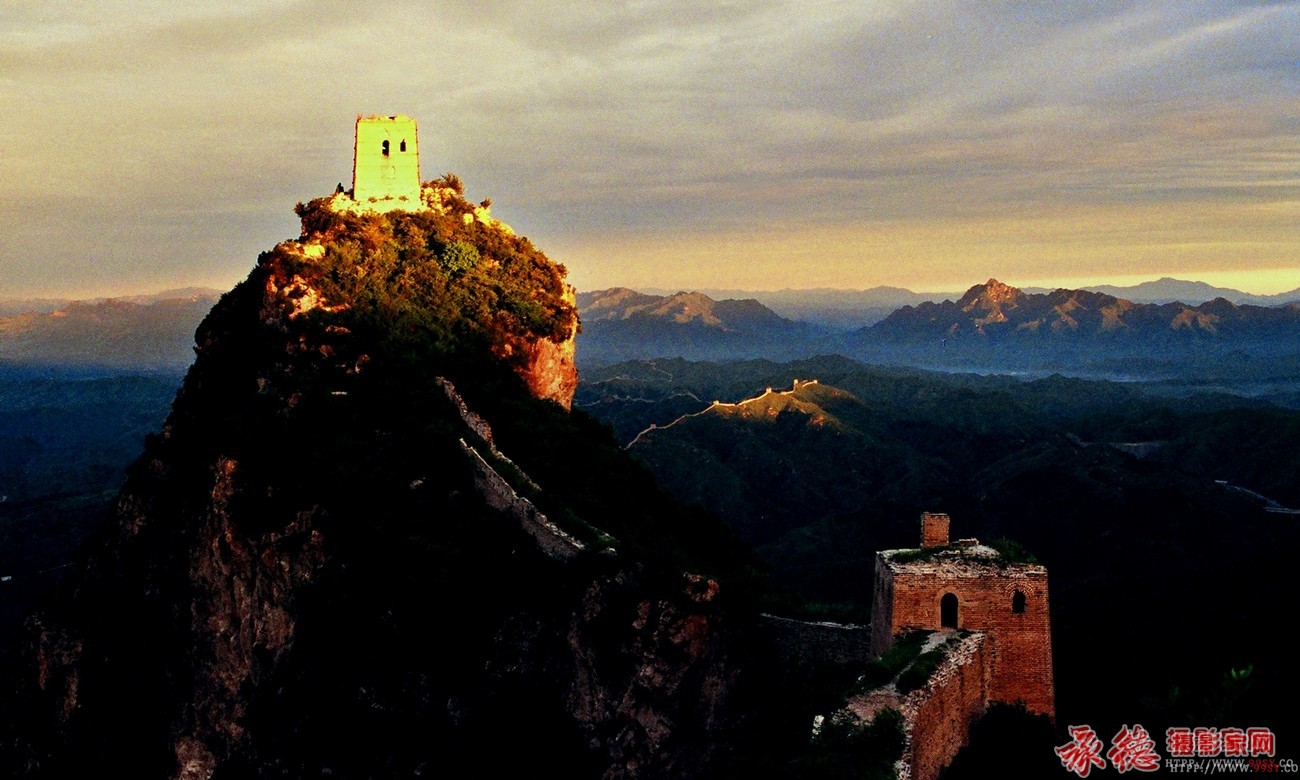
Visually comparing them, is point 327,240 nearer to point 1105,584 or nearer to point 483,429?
point 483,429

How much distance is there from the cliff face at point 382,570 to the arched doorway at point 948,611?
306 inches

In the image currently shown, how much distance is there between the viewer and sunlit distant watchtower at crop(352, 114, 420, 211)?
5978cm

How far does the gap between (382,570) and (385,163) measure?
2930 centimetres

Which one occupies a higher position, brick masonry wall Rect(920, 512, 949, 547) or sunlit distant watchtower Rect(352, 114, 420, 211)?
sunlit distant watchtower Rect(352, 114, 420, 211)

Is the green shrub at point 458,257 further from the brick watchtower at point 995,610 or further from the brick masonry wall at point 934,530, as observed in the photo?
the brick watchtower at point 995,610

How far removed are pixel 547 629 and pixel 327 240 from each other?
29.2 m

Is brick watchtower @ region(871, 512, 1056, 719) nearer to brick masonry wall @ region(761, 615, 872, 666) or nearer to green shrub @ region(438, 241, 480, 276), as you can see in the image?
brick masonry wall @ region(761, 615, 872, 666)

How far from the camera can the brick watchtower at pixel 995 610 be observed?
26.9m

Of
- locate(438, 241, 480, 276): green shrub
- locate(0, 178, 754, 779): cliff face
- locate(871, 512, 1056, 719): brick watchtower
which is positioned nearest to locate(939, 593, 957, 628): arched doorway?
locate(871, 512, 1056, 719): brick watchtower

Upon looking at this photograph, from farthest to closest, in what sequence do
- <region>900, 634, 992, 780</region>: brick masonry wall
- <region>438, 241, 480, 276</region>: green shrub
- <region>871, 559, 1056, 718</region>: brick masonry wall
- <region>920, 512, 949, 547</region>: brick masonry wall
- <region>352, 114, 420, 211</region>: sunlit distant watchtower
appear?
<region>352, 114, 420, 211</region>: sunlit distant watchtower < <region>438, 241, 480, 276</region>: green shrub < <region>920, 512, 949, 547</region>: brick masonry wall < <region>871, 559, 1056, 718</region>: brick masonry wall < <region>900, 634, 992, 780</region>: brick masonry wall

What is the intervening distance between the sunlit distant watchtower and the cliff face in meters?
1.59

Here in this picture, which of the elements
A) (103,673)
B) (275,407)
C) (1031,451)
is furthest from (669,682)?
(1031,451)

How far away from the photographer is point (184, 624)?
150ft

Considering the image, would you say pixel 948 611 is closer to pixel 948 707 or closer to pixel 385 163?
pixel 948 707
